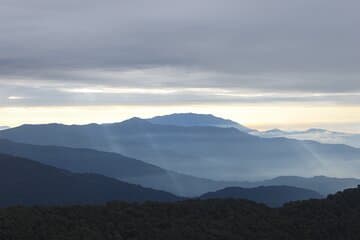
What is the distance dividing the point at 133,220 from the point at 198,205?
44.0 ft

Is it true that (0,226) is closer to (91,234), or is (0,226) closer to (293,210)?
(91,234)

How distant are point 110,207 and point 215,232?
1411cm

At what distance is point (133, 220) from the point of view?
7631 centimetres

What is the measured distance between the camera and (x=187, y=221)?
257 feet

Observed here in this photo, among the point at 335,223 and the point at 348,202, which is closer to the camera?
the point at 335,223

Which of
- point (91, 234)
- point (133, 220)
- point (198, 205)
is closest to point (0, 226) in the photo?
point (91, 234)

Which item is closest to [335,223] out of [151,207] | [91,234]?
[151,207]

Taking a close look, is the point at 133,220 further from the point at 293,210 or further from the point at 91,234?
the point at 293,210

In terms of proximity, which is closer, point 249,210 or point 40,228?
point 40,228

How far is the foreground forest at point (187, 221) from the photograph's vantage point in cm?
6906

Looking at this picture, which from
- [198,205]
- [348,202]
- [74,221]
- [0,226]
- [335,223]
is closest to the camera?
[0,226]

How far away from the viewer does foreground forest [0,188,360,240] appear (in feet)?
227

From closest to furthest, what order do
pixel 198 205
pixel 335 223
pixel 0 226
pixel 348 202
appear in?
pixel 0 226
pixel 335 223
pixel 198 205
pixel 348 202

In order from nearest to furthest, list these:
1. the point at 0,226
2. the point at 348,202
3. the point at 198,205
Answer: the point at 0,226, the point at 198,205, the point at 348,202
